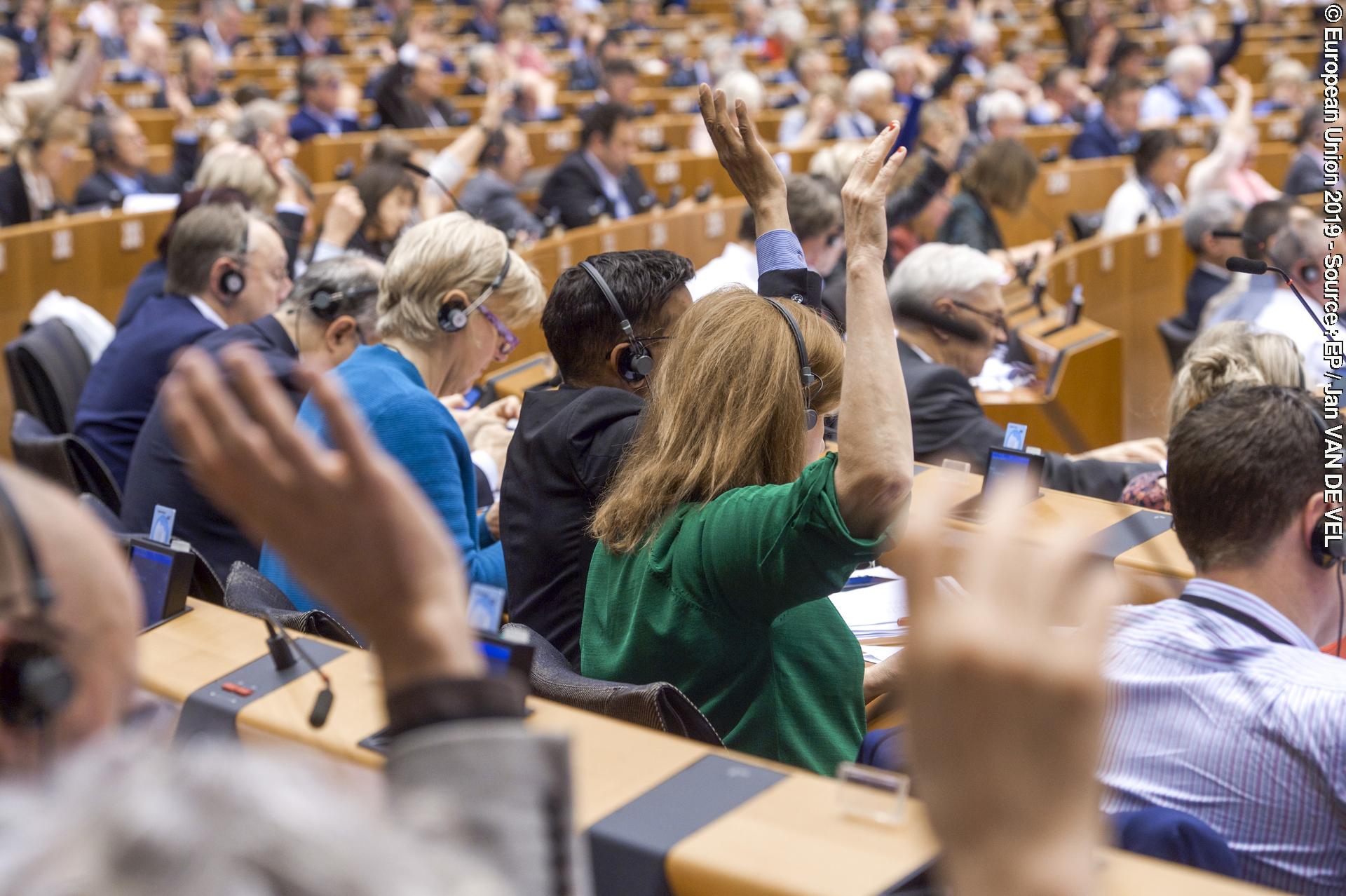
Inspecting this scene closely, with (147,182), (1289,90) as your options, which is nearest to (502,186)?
(147,182)

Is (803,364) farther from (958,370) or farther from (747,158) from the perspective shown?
(958,370)

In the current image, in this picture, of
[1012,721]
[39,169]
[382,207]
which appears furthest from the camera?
[39,169]

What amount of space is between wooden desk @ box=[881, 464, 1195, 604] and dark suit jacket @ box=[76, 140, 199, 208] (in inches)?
177

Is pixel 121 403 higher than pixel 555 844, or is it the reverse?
pixel 555 844

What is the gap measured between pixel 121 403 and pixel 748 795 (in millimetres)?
2365

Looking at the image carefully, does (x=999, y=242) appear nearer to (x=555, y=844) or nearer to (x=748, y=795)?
(x=748, y=795)

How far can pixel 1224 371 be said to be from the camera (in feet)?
7.78

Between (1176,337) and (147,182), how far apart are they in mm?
4557

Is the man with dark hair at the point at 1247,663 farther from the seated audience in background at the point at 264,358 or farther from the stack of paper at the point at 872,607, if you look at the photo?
the seated audience in background at the point at 264,358

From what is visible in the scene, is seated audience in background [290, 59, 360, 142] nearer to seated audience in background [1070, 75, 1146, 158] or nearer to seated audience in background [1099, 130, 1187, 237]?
seated audience in background [1099, 130, 1187, 237]

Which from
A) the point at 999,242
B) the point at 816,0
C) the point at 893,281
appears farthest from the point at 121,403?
the point at 816,0

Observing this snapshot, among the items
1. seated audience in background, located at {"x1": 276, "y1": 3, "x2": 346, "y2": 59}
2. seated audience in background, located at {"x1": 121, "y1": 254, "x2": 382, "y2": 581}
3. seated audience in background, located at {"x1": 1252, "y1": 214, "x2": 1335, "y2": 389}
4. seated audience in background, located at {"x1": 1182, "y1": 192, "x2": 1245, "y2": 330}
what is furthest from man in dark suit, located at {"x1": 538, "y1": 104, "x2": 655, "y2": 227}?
seated audience in background, located at {"x1": 276, "y1": 3, "x2": 346, "y2": 59}

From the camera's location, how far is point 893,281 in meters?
3.36

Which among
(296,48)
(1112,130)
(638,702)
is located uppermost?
(296,48)
